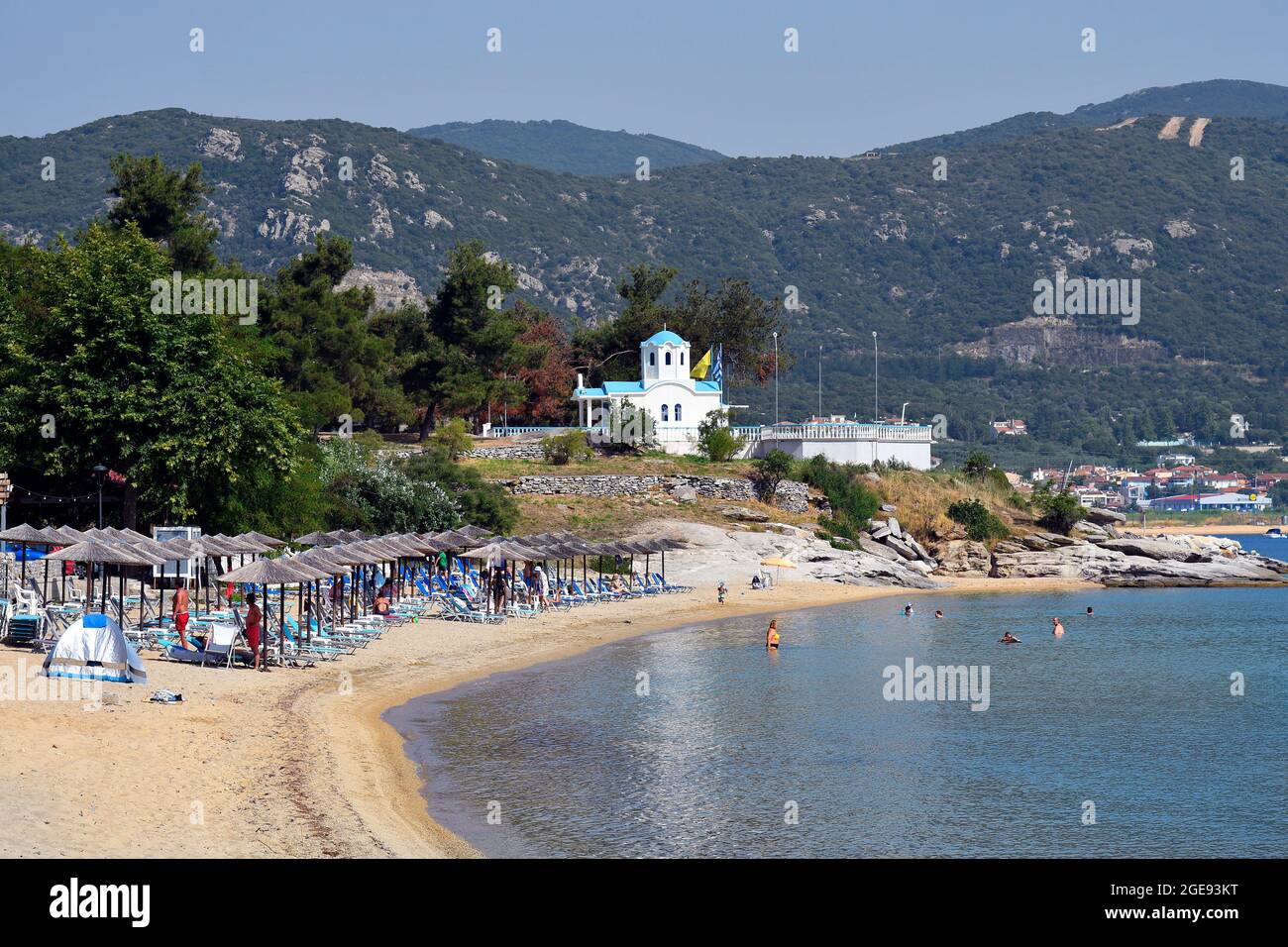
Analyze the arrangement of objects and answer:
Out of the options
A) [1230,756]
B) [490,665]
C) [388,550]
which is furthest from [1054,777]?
[388,550]

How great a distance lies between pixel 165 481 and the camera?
39156 millimetres

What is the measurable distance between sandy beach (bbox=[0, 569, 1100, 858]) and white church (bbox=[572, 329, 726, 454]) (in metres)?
42.0

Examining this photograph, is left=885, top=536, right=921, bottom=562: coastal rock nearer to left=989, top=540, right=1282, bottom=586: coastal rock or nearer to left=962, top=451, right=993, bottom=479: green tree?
left=989, top=540, right=1282, bottom=586: coastal rock

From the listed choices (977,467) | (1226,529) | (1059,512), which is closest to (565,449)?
(977,467)

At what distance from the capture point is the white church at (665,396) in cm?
7062

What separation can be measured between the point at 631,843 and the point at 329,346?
164 feet

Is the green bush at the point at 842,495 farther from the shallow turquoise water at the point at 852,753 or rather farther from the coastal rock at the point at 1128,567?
the shallow turquoise water at the point at 852,753

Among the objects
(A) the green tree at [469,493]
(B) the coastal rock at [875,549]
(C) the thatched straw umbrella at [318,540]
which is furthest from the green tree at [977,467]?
(C) the thatched straw umbrella at [318,540]

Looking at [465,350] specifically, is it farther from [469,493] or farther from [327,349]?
[469,493]

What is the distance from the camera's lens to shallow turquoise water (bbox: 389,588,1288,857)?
1788 cm
